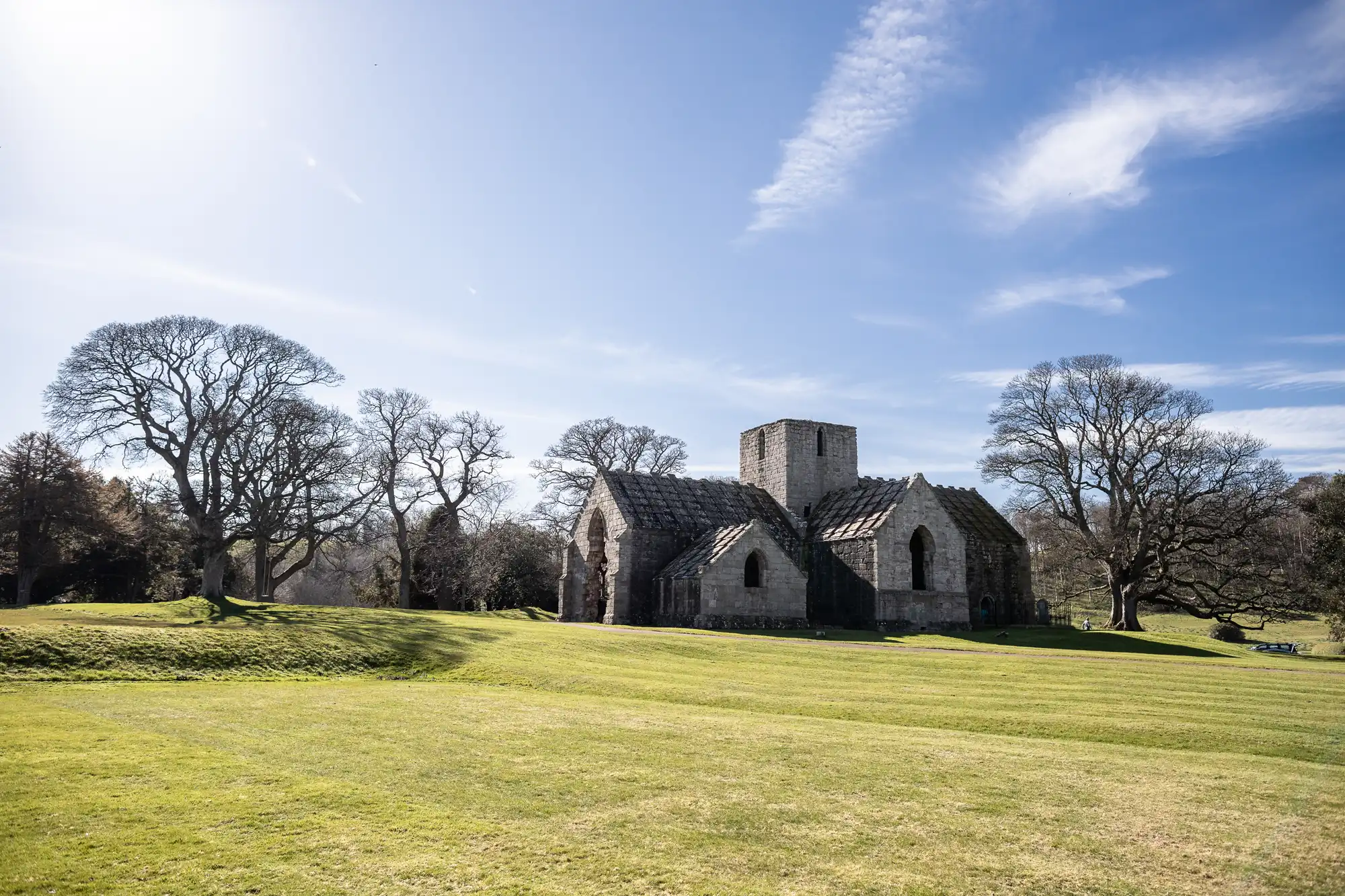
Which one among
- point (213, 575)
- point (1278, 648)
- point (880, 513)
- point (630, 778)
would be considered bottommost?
point (1278, 648)

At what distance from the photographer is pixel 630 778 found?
7.61 m

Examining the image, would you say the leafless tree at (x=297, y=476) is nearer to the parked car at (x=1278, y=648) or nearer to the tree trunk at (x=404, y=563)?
the tree trunk at (x=404, y=563)

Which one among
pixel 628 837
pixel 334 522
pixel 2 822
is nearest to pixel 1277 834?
pixel 628 837

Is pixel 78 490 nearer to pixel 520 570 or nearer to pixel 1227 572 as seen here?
pixel 520 570

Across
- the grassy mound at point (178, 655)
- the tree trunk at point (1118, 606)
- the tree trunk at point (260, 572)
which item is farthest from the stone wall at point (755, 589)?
the tree trunk at point (260, 572)

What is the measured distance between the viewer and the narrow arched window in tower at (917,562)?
31.4 meters

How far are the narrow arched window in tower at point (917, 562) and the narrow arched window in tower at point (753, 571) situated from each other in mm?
5997

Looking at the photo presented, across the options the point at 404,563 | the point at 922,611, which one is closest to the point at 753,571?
the point at 922,611

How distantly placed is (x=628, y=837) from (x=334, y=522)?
30.3 m

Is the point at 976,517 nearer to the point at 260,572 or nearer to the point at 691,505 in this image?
the point at 691,505

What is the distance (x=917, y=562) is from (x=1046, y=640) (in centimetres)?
624

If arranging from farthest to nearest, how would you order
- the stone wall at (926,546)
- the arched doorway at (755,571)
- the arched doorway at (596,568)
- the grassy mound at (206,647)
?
1. the arched doorway at (596,568)
2. the stone wall at (926,546)
3. the arched doorway at (755,571)
4. the grassy mound at (206,647)

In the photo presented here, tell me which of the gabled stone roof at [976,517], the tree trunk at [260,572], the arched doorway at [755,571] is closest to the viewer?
the arched doorway at [755,571]

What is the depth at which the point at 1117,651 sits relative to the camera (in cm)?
2398
